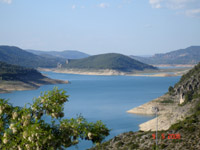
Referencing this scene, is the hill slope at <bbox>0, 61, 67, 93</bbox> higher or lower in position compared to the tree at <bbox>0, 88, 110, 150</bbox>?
lower

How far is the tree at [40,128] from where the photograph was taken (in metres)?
7.45

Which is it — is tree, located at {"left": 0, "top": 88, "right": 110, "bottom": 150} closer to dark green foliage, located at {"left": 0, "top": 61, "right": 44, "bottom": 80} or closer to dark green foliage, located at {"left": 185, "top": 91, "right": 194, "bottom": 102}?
dark green foliage, located at {"left": 185, "top": 91, "right": 194, "bottom": 102}

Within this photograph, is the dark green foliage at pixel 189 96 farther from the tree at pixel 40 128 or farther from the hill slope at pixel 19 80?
the hill slope at pixel 19 80

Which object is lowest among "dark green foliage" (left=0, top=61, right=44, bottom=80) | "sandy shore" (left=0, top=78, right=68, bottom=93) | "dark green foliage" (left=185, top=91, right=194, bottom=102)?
"sandy shore" (left=0, top=78, right=68, bottom=93)

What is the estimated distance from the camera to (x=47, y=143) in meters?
7.66

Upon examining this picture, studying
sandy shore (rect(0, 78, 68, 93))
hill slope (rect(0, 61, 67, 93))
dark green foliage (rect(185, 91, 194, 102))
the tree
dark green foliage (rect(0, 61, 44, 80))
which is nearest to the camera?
the tree

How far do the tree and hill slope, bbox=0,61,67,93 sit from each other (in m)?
75.7

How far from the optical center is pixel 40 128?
773 centimetres

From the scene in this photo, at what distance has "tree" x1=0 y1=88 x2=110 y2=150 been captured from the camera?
7445 mm

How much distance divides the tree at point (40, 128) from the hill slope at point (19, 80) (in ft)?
248

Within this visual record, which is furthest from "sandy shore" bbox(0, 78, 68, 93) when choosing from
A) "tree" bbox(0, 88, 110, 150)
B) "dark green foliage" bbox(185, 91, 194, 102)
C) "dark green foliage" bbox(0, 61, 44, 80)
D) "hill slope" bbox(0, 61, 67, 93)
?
"tree" bbox(0, 88, 110, 150)

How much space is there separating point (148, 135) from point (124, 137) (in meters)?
1.59

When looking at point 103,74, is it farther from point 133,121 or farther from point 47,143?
point 47,143

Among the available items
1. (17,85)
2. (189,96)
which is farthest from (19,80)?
(189,96)
